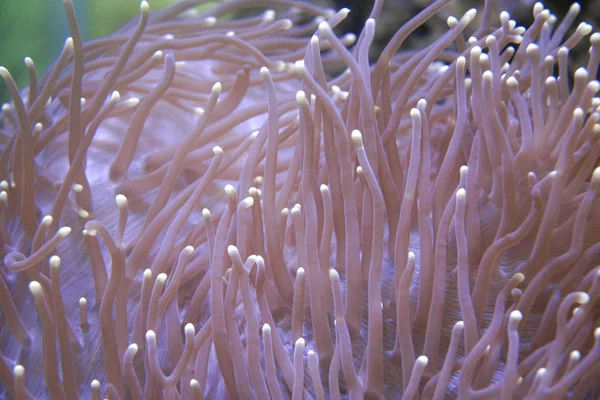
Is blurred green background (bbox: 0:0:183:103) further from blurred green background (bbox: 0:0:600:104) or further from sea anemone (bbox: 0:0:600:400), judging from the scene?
sea anemone (bbox: 0:0:600:400)

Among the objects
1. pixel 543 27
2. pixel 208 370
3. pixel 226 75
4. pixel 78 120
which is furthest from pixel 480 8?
pixel 208 370

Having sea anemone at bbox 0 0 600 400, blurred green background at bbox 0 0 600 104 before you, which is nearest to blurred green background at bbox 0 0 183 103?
blurred green background at bbox 0 0 600 104

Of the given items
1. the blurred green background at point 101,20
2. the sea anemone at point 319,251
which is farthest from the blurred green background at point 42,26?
the sea anemone at point 319,251

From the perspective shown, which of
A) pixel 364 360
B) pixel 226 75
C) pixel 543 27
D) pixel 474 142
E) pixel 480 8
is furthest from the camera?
pixel 480 8

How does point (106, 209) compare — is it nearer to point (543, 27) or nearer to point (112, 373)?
point (112, 373)

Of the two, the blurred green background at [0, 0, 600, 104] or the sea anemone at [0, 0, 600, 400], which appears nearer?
the sea anemone at [0, 0, 600, 400]

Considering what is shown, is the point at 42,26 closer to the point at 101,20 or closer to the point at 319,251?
the point at 101,20
